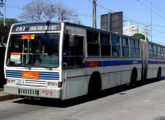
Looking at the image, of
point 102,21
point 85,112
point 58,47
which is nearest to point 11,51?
point 58,47

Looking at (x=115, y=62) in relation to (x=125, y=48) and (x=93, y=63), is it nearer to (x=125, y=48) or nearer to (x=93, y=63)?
(x=125, y=48)

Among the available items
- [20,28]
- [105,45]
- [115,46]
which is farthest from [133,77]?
[20,28]

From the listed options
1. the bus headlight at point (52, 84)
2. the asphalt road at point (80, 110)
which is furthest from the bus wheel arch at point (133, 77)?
the bus headlight at point (52, 84)

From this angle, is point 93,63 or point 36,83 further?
point 93,63

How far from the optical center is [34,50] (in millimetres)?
8547

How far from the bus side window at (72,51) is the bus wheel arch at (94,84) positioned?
1.23 m

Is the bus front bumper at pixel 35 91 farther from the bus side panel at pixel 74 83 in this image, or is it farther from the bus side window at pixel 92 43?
the bus side window at pixel 92 43

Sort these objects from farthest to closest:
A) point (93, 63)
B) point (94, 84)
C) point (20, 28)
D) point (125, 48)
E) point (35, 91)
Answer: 1. point (125, 48)
2. point (94, 84)
3. point (93, 63)
4. point (20, 28)
5. point (35, 91)

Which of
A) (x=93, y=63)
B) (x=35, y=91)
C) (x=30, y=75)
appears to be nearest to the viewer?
(x=35, y=91)

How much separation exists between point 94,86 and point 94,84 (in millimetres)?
92

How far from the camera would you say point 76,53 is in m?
9.05

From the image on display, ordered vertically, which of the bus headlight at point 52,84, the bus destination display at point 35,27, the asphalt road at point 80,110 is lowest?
the asphalt road at point 80,110

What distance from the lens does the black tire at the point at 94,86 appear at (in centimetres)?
1017

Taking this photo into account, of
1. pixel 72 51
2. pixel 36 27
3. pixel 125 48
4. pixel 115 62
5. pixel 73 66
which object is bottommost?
pixel 73 66
